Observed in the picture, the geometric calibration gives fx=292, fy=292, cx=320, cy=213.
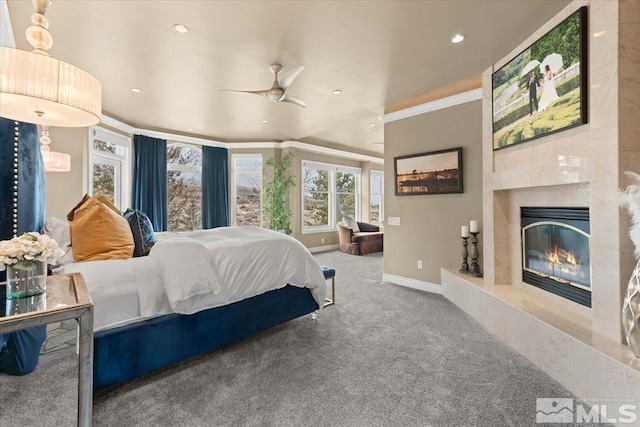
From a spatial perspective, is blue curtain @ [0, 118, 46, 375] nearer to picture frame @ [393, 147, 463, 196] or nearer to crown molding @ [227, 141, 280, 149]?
picture frame @ [393, 147, 463, 196]

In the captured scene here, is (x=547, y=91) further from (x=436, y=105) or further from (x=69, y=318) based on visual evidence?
(x=69, y=318)

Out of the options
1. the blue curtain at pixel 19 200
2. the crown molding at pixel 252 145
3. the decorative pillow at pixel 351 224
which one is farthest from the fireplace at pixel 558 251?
the crown molding at pixel 252 145

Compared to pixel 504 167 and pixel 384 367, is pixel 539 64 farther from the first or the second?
pixel 384 367

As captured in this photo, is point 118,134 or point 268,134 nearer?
point 118,134

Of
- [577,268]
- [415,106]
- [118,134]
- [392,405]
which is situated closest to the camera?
[392,405]

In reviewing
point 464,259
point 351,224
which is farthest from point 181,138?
point 464,259

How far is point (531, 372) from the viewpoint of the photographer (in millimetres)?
2100

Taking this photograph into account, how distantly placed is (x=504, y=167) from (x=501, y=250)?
0.87m

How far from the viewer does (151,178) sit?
18.8ft

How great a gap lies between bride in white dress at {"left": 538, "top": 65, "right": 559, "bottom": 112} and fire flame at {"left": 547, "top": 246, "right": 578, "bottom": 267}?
1.21 metres

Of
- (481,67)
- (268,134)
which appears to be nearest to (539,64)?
(481,67)

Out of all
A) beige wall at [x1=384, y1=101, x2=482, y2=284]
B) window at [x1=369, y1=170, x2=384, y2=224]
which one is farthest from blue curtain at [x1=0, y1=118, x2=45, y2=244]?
window at [x1=369, y1=170, x2=384, y2=224]

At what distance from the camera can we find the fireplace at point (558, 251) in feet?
7.30

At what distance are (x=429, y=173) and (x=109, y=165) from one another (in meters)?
5.39
